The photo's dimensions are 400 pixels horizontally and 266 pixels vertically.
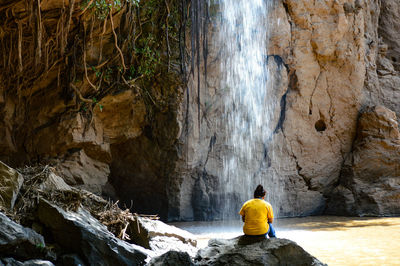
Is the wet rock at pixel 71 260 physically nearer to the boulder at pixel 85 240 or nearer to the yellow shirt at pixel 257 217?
the boulder at pixel 85 240

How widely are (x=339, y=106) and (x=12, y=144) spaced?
7.40 metres

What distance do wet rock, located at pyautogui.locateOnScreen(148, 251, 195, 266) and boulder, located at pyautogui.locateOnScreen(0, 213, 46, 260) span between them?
0.92 m

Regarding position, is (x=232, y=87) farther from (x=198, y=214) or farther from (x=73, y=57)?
(x=73, y=57)

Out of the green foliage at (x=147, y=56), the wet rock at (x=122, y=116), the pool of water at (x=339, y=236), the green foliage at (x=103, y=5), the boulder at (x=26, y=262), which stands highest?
the green foliage at (x=103, y=5)

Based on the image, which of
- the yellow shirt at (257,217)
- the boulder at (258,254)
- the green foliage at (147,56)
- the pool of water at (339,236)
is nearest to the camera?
the boulder at (258,254)

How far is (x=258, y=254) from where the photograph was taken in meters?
4.03

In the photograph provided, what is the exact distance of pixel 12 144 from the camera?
7.92 metres

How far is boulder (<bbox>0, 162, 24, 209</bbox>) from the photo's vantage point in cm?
398

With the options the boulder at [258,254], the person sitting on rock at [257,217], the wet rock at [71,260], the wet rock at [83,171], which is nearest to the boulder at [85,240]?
the wet rock at [71,260]

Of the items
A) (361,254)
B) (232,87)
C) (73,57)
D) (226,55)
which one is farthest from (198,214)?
(361,254)

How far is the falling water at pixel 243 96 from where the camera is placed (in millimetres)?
9906

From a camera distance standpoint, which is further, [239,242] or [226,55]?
[226,55]

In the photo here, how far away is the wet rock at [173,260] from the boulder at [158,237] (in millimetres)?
938

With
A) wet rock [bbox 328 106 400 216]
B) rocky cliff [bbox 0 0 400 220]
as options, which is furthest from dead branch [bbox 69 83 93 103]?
wet rock [bbox 328 106 400 216]
